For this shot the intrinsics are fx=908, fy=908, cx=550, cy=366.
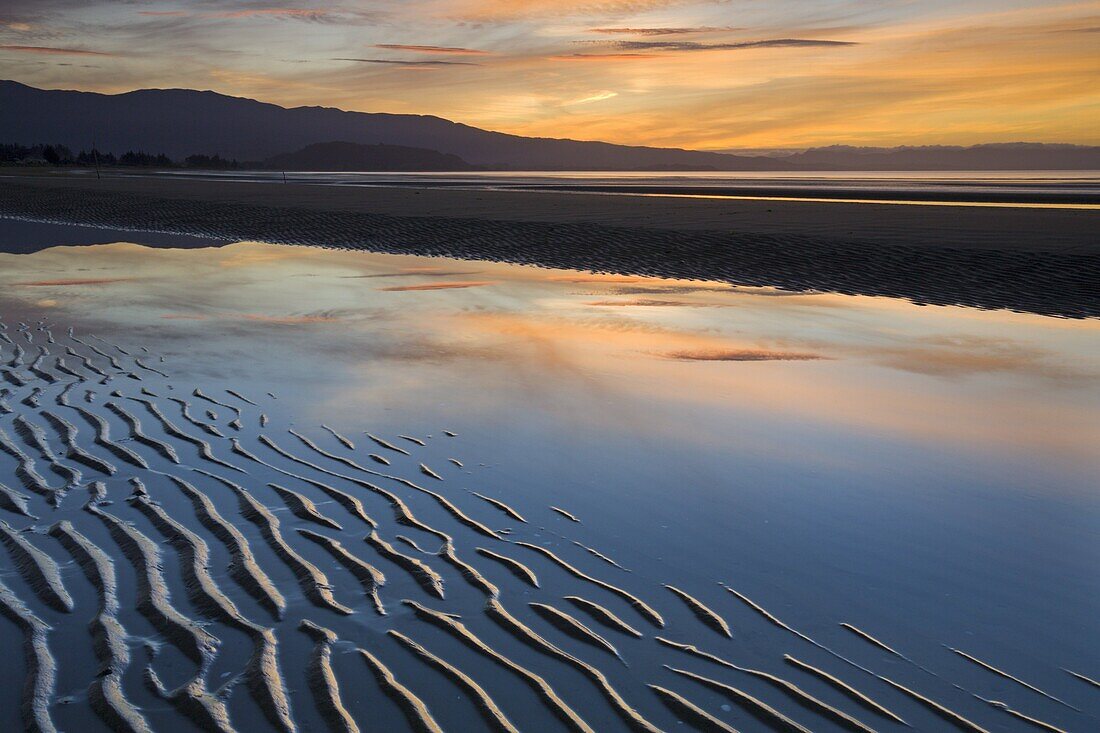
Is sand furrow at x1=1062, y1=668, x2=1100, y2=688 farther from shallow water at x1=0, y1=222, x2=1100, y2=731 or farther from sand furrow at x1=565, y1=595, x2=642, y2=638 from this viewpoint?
sand furrow at x1=565, y1=595, x2=642, y2=638

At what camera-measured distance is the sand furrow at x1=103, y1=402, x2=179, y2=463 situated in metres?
6.09

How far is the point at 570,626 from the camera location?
3859mm

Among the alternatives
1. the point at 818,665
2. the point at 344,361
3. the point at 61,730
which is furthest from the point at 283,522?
the point at 344,361

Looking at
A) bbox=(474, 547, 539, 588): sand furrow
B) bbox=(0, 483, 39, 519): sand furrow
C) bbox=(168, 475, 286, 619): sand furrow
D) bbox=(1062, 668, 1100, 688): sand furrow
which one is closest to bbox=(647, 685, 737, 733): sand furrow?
bbox=(474, 547, 539, 588): sand furrow

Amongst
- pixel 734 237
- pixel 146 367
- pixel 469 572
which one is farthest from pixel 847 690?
pixel 734 237

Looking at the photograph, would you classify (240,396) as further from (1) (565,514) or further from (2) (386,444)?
(1) (565,514)

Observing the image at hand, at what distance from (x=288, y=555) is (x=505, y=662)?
1477 mm

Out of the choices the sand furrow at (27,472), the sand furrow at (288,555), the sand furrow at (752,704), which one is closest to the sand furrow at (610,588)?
the sand furrow at (752,704)

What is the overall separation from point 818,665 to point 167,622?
2658mm

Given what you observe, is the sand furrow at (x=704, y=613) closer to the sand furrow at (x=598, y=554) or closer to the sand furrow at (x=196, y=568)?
the sand furrow at (x=598, y=554)

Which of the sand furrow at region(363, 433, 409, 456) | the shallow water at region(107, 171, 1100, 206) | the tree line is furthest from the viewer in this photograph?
the tree line

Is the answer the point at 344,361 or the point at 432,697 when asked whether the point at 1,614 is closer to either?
the point at 432,697

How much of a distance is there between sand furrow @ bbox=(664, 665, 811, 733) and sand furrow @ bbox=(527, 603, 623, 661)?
0.94 feet

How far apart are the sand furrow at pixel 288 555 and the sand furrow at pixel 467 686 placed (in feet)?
1.38
